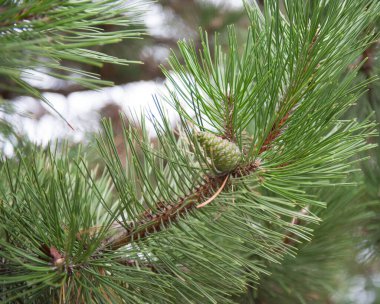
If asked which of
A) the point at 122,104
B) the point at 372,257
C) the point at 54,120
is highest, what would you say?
the point at 122,104

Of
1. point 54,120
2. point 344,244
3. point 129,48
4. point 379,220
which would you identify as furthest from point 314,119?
point 129,48

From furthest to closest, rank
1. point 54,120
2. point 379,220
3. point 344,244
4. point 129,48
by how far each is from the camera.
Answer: point 129,48 → point 54,120 → point 379,220 → point 344,244

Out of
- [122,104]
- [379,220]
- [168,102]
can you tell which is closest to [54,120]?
[122,104]

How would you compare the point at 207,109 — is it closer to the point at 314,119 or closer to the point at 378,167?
the point at 314,119

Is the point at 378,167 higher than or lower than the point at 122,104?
lower

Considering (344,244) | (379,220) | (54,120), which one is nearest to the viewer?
(344,244)

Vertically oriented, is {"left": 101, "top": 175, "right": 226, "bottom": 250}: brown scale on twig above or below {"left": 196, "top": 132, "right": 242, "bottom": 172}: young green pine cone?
below

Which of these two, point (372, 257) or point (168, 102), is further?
point (372, 257)

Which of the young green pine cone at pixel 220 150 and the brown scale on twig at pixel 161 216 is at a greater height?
the young green pine cone at pixel 220 150
